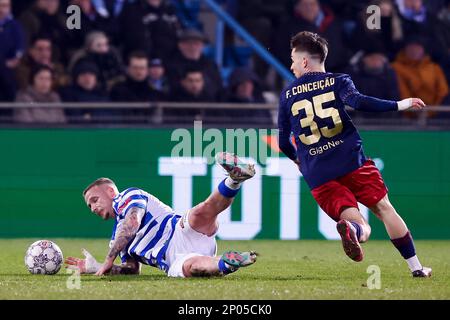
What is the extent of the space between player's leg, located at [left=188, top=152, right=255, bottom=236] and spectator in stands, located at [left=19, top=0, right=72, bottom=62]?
7585mm

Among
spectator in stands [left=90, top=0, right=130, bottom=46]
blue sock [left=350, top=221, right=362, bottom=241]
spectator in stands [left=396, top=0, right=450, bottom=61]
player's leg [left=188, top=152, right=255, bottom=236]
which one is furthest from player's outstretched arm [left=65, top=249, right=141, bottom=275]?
spectator in stands [left=396, top=0, right=450, bottom=61]

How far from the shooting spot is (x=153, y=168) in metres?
16.2

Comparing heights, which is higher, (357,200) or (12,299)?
(357,200)

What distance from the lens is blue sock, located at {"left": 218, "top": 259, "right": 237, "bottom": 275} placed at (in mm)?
9996

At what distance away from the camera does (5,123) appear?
52.4 ft

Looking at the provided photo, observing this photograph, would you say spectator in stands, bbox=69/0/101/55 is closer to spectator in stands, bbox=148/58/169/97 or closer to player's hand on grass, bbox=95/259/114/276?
spectator in stands, bbox=148/58/169/97

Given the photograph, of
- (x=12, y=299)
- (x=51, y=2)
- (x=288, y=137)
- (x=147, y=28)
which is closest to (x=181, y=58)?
(x=147, y=28)

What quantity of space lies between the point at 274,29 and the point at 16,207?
5617 mm

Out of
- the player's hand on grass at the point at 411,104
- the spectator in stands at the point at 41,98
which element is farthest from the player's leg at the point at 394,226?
the spectator in stands at the point at 41,98

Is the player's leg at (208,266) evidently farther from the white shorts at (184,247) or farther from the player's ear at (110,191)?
the player's ear at (110,191)

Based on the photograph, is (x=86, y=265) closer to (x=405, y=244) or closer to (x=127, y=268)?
(x=127, y=268)

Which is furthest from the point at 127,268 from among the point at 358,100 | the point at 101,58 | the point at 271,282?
the point at 101,58
